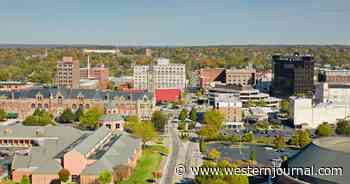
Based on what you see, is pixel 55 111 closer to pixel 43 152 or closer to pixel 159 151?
pixel 159 151

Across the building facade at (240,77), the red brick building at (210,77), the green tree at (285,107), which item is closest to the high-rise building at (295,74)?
the building facade at (240,77)

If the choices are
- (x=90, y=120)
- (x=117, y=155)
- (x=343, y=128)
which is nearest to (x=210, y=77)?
(x=343, y=128)

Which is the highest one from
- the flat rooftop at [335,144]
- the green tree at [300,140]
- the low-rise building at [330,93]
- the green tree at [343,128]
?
the low-rise building at [330,93]

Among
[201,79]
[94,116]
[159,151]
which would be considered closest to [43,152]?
[159,151]

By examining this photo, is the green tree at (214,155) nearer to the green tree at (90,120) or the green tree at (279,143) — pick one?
the green tree at (279,143)

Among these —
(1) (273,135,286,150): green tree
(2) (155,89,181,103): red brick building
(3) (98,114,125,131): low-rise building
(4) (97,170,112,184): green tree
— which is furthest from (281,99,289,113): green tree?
(4) (97,170,112,184): green tree

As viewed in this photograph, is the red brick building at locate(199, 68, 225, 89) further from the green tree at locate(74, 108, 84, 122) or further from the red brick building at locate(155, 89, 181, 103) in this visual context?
the green tree at locate(74, 108, 84, 122)
